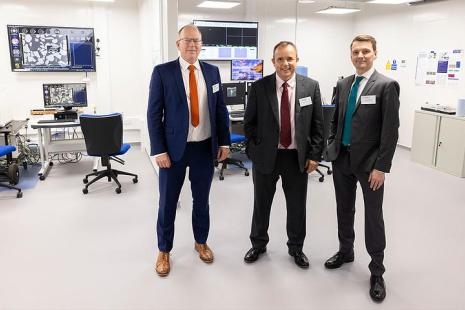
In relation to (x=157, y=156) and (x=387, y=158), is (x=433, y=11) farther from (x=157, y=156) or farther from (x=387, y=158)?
(x=157, y=156)

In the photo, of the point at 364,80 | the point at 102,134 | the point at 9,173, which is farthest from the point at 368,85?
the point at 9,173

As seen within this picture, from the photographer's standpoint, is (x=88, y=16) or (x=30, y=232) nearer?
(x=30, y=232)

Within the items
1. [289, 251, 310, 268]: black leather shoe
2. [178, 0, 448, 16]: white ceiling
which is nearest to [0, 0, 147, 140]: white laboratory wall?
[178, 0, 448, 16]: white ceiling

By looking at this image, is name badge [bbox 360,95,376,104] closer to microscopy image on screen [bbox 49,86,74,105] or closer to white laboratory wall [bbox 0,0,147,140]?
microscopy image on screen [bbox 49,86,74,105]

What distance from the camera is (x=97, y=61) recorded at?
6.54 metres

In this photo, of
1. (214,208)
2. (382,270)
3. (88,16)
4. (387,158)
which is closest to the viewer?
(387,158)

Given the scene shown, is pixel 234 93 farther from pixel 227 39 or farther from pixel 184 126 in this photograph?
pixel 184 126

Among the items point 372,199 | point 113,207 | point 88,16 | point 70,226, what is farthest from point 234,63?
point 372,199

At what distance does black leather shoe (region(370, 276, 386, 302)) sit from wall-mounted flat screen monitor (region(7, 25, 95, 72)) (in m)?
5.63

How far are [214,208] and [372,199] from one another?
1883 mm

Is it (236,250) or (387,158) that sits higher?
(387,158)

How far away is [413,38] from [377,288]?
208 inches

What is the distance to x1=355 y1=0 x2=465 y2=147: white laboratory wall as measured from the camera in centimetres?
566

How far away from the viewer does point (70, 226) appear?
11.4 feet
